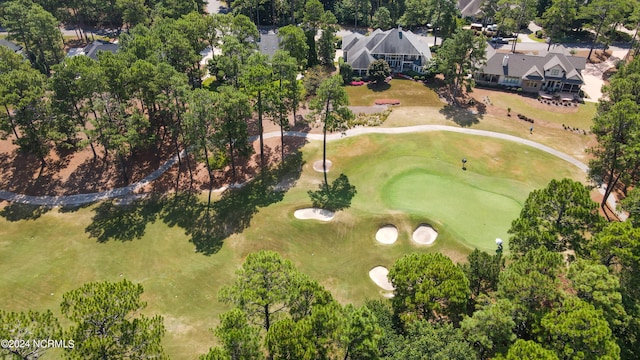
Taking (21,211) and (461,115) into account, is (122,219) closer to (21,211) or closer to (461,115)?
(21,211)

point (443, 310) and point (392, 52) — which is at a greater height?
point (392, 52)

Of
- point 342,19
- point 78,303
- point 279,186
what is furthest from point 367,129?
point 342,19

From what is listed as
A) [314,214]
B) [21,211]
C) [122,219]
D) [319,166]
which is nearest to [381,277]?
[314,214]

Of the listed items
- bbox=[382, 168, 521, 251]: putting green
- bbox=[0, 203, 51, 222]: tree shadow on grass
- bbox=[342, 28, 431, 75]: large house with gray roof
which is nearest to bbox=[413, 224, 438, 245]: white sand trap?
bbox=[382, 168, 521, 251]: putting green

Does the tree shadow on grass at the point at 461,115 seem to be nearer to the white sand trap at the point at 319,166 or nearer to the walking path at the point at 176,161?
the walking path at the point at 176,161

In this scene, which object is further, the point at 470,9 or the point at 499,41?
the point at 470,9

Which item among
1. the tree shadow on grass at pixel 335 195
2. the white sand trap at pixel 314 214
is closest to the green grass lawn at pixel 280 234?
the white sand trap at pixel 314 214

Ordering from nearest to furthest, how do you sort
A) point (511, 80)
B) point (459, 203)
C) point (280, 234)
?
1. point (280, 234)
2. point (459, 203)
3. point (511, 80)

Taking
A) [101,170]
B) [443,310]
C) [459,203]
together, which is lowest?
[101,170]
